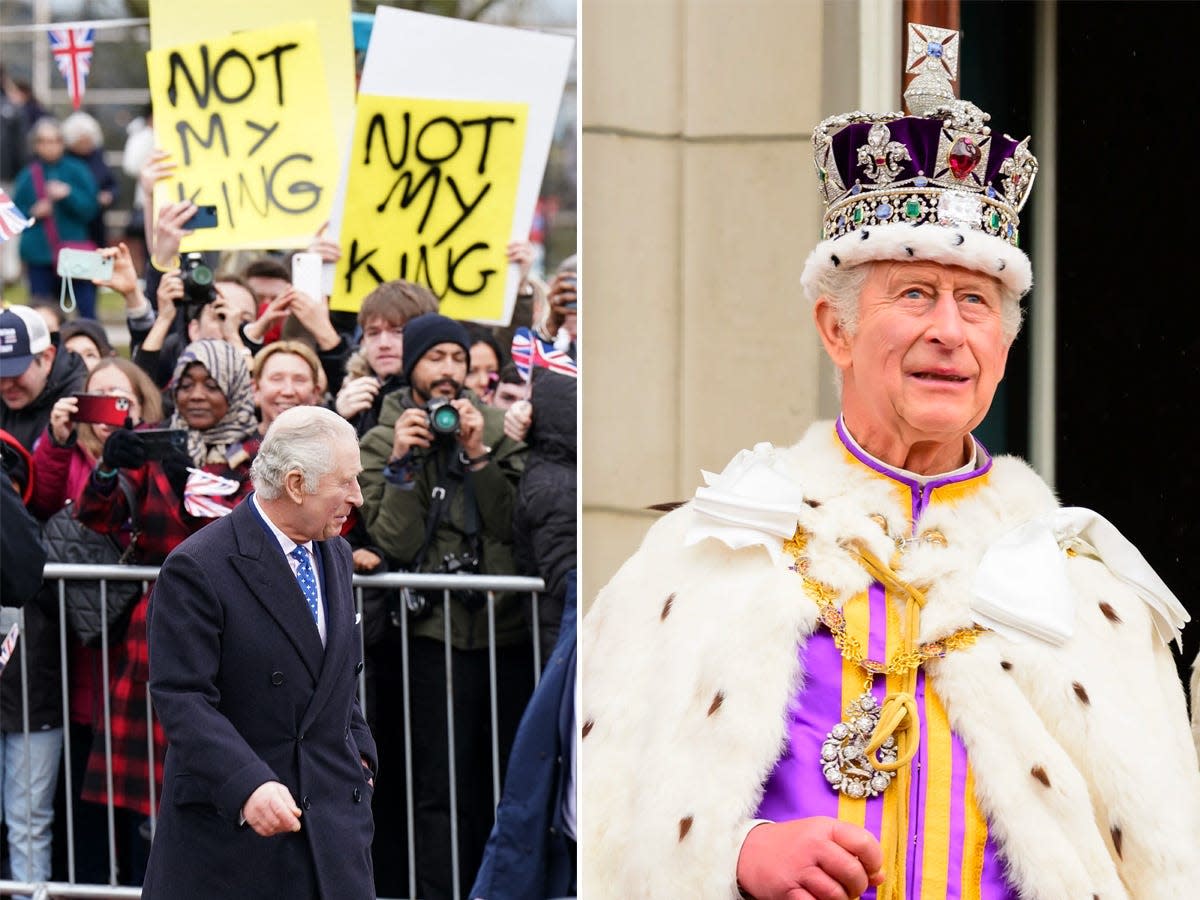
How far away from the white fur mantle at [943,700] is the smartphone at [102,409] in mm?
2192

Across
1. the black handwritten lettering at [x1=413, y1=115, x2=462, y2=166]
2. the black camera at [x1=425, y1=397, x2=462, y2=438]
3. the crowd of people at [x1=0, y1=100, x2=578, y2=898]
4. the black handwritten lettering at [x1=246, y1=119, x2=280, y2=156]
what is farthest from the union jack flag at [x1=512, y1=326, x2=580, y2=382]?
the black handwritten lettering at [x1=246, y1=119, x2=280, y2=156]

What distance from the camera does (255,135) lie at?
510cm

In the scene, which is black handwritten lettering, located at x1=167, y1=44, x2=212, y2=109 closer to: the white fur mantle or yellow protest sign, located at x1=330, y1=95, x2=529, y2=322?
yellow protest sign, located at x1=330, y1=95, x2=529, y2=322

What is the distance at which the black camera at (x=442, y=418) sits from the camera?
4949 millimetres

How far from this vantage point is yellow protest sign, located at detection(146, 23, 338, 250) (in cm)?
508

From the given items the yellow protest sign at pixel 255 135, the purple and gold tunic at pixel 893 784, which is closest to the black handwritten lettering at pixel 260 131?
the yellow protest sign at pixel 255 135

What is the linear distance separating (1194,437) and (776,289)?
4.13 ft

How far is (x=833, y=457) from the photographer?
3363 mm

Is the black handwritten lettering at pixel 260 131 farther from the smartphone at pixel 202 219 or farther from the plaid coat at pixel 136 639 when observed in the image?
the plaid coat at pixel 136 639

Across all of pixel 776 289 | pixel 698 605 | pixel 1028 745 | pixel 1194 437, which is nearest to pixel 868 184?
pixel 698 605

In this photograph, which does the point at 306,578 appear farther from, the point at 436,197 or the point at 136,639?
the point at 436,197

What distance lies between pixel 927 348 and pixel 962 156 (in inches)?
14.2

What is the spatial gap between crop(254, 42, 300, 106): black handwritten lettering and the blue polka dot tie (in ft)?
5.13

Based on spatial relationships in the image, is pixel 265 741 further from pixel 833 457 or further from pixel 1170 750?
pixel 1170 750
